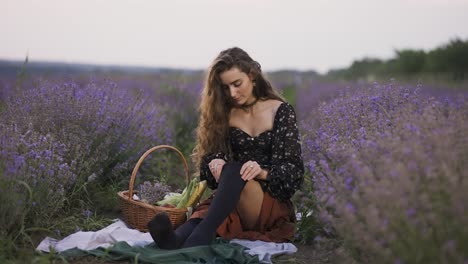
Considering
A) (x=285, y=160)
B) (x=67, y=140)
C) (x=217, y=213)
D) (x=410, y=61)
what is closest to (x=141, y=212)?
(x=217, y=213)

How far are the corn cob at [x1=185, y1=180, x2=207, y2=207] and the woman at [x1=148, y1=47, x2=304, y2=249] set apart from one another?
50mm

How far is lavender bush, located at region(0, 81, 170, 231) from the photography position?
3.01 m

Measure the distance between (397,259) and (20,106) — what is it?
2961mm

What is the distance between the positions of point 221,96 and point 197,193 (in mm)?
637

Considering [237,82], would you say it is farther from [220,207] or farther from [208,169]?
[220,207]

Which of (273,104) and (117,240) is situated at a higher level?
(273,104)

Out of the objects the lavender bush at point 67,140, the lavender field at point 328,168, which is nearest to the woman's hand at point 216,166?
the lavender field at point 328,168

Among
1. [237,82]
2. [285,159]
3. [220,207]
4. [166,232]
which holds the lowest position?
[166,232]

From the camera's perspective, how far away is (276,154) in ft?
10.6

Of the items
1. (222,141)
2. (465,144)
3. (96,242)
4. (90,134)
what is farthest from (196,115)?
(465,144)

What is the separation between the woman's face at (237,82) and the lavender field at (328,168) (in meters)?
0.56

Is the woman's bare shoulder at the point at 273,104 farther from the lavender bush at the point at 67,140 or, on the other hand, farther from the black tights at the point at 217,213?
the lavender bush at the point at 67,140

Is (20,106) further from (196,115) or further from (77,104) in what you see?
(196,115)

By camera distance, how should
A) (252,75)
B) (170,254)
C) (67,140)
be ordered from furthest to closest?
(67,140)
(252,75)
(170,254)
